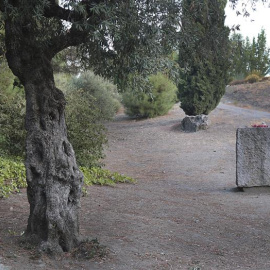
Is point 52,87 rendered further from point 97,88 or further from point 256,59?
point 256,59

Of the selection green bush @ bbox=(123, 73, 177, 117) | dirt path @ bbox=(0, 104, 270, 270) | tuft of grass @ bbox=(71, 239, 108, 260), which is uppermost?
green bush @ bbox=(123, 73, 177, 117)

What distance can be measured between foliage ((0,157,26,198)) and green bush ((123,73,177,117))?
16.1 metres

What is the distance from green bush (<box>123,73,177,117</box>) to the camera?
86.3 feet

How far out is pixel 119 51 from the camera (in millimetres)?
5855

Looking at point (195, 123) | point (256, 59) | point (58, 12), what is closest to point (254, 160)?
point (58, 12)

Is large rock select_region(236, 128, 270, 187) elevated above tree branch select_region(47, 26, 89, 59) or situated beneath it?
situated beneath

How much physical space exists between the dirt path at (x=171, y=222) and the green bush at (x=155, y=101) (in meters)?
9.85

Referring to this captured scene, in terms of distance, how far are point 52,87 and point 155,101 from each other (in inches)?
815

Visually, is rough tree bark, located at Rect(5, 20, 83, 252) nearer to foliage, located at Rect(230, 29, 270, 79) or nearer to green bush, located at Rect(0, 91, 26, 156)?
green bush, located at Rect(0, 91, 26, 156)

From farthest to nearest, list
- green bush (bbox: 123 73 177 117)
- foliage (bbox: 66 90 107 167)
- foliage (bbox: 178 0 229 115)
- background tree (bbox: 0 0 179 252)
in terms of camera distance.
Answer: green bush (bbox: 123 73 177 117)
foliage (bbox: 66 90 107 167)
foliage (bbox: 178 0 229 115)
background tree (bbox: 0 0 179 252)

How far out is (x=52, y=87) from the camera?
5.99 metres

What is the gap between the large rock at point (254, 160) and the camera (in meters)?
11.4

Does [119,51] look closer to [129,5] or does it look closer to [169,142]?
[129,5]

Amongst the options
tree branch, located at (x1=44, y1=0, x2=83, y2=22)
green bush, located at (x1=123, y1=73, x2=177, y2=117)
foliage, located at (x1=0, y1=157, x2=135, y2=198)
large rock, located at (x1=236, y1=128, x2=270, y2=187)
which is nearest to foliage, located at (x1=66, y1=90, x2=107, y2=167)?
foliage, located at (x1=0, y1=157, x2=135, y2=198)
